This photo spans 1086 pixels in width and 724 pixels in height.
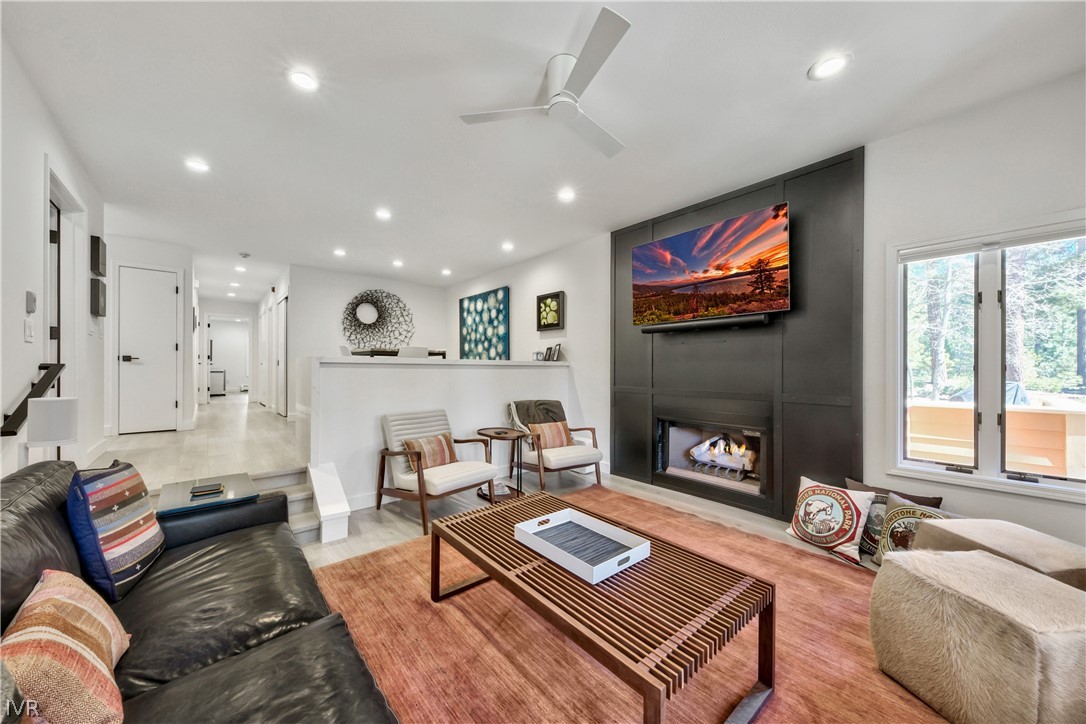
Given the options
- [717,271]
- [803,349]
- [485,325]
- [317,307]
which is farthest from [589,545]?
[317,307]

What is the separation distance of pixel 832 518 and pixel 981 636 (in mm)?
1319

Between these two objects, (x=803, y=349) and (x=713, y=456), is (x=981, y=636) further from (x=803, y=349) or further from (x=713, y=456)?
(x=713, y=456)

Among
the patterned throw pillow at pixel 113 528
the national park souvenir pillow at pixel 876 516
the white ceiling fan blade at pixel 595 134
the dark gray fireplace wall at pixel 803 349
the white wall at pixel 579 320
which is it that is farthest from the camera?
the white wall at pixel 579 320

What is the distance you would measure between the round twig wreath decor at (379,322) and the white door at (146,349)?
6.70 feet

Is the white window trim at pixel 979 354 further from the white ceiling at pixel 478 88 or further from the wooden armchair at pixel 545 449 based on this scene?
the wooden armchair at pixel 545 449

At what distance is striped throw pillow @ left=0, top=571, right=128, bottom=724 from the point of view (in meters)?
0.76

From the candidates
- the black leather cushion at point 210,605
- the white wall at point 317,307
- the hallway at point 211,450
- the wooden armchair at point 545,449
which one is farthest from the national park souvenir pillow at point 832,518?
the white wall at point 317,307

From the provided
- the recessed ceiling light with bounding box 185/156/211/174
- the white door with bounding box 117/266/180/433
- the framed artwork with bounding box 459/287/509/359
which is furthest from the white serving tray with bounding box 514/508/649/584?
the white door with bounding box 117/266/180/433

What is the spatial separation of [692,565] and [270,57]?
300 centimetres

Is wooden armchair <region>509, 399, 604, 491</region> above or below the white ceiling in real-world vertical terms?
below

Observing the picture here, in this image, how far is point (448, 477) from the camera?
2.96 meters

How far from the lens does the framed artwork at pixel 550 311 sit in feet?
16.5

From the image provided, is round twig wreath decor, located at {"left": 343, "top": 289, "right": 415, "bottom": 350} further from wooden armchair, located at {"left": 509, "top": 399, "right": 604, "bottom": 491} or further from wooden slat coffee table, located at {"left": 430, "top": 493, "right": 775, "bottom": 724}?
wooden slat coffee table, located at {"left": 430, "top": 493, "right": 775, "bottom": 724}

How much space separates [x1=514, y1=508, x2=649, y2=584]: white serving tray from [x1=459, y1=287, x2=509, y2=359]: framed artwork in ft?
13.6
